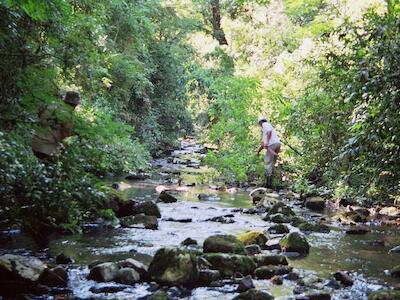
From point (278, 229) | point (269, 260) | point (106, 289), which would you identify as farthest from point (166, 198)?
point (106, 289)

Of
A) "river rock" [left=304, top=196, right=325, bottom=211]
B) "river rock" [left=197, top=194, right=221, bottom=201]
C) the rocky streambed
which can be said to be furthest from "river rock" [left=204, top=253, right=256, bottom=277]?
"river rock" [left=197, top=194, right=221, bottom=201]

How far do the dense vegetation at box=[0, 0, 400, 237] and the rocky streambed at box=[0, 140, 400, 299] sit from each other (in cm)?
61

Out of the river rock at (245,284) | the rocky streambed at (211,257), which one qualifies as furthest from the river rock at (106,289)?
the river rock at (245,284)

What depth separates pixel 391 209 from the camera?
34.5 ft

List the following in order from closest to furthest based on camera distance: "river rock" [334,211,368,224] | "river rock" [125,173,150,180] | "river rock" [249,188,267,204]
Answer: "river rock" [334,211,368,224] < "river rock" [249,188,267,204] < "river rock" [125,173,150,180]

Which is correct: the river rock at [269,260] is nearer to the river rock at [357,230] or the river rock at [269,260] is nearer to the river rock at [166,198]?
the river rock at [357,230]

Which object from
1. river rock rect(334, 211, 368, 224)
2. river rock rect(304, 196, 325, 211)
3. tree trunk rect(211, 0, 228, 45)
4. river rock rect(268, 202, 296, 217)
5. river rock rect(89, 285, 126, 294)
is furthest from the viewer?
tree trunk rect(211, 0, 228, 45)

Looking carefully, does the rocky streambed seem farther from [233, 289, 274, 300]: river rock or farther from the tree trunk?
the tree trunk

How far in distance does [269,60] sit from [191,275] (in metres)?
14.8

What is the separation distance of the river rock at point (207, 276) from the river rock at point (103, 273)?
0.89 metres

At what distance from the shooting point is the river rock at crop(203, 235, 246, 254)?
6.57 meters

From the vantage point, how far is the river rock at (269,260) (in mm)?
6169

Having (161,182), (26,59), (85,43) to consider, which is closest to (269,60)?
(161,182)

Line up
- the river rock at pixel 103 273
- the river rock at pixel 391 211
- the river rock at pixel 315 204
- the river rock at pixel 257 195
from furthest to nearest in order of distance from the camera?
the river rock at pixel 257 195
the river rock at pixel 315 204
the river rock at pixel 391 211
the river rock at pixel 103 273
